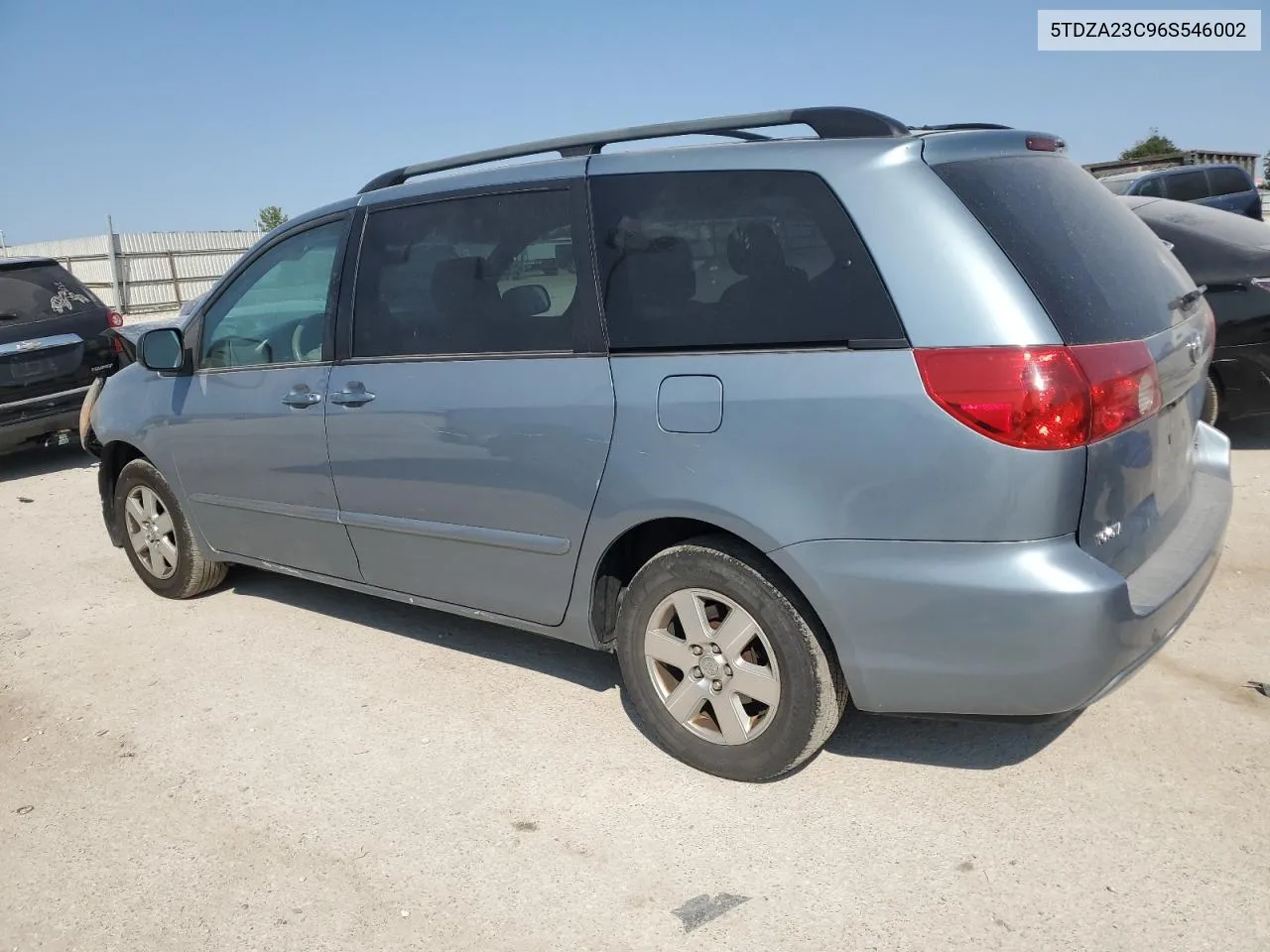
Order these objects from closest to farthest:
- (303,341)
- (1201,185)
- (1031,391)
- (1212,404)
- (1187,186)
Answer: (1031,391) < (303,341) < (1212,404) < (1187,186) < (1201,185)

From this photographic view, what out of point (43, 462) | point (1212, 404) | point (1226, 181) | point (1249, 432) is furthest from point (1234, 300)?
point (1226, 181)

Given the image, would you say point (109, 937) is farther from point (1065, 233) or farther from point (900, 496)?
point (1065, 233)

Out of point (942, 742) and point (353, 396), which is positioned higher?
point (353, 396)

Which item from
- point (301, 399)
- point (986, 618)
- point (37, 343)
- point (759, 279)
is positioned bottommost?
point (986, 618)

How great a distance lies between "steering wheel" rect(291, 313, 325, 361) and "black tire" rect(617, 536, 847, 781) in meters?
1.73

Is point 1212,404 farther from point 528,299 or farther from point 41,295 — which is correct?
point 41,295

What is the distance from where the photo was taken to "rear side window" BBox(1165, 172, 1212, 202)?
15.0 metres

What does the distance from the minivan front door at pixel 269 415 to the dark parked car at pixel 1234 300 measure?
4.72 metres

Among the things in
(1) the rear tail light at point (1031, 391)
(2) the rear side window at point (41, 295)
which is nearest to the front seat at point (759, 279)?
(1) the rear tail light at point (1031, 391)

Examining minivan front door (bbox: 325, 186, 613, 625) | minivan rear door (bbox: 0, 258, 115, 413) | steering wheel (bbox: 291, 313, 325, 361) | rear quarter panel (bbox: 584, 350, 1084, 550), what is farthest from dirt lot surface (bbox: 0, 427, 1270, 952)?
minivan rear door (bbox: 0, 258, 115, 413)

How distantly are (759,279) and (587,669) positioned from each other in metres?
1.83

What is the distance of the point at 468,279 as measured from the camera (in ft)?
12.2

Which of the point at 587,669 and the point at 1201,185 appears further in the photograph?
the point at 1201,185

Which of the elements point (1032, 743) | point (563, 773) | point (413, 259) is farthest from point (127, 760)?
point (1032, 743)
